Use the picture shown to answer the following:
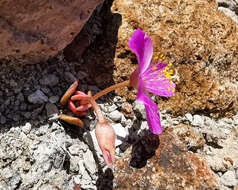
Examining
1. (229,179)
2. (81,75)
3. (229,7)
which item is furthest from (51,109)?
(229,7)

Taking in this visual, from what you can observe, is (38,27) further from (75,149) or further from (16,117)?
(75,149)

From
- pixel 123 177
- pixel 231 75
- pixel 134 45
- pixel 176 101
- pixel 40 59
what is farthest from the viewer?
pixel 231 75

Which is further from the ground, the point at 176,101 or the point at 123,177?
the point at 176,101

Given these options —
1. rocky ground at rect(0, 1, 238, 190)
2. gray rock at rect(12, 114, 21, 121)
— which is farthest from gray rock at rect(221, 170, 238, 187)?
gray rock at rect(12, 114, 21, 121)

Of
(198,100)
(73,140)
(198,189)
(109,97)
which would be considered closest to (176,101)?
(198,100)

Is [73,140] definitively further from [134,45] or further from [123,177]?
[134,45]

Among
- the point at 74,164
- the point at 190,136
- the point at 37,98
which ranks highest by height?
the point at 37,98

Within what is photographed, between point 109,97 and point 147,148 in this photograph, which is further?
point 109,97
